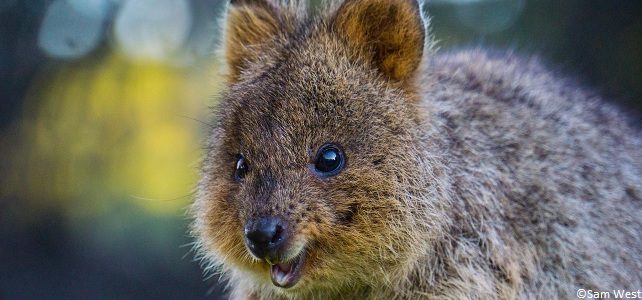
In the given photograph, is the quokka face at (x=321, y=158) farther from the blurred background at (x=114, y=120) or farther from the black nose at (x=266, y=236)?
the blurred background at (x=114, y=120)

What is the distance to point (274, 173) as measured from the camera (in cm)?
361

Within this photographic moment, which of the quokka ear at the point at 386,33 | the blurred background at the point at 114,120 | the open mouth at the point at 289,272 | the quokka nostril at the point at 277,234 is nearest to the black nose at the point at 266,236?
the quokka nostril at the point at 277,234

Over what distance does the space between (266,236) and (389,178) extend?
77cm

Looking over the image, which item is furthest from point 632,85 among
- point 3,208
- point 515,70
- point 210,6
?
point 3,208

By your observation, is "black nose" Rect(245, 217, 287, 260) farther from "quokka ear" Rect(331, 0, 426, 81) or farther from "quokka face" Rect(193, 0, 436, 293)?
"quokka ear" Rect(331, 0, 426, 81)

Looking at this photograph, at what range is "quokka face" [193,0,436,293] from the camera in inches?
141

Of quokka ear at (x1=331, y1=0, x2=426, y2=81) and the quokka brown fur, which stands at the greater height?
quokka ear at (x1=331, y1=0, x2=426, y2=81)

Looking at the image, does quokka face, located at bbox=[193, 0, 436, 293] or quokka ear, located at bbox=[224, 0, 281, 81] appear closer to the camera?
quokka face, located at bbox=[193, 0, 436, 293]

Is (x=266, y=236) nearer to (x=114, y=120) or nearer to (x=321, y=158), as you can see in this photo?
(x=321, y=158)

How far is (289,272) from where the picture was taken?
3639 mm

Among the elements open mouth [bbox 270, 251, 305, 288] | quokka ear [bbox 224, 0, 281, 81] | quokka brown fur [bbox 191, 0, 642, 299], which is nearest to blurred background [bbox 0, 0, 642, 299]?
quokka ear [bbox 224, 0, 281, 81]

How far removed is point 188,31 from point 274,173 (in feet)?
15.6

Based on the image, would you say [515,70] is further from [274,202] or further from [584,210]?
[274,202]

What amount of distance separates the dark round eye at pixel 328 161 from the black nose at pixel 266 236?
38 centimetres
